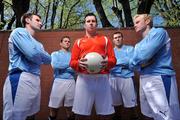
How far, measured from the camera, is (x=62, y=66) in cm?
771

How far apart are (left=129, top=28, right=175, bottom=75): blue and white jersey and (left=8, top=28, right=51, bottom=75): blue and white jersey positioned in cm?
128

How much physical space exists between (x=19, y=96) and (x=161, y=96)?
180 cm

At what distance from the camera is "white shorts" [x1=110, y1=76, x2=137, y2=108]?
7.55 m

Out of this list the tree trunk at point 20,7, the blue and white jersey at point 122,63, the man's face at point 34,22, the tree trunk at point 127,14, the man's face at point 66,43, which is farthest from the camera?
the tree trunk at point 127,14

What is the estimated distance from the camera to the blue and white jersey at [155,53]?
15.8 ft

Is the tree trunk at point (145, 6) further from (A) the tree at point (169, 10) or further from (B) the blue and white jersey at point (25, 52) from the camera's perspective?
(B) the blue and white jersey at point (25, 52)

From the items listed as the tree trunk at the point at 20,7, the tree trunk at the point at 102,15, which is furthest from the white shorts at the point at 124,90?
the tree trunk at the point at 102,15

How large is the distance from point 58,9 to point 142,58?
17.1m

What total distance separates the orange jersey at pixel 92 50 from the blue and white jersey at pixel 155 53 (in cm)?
40

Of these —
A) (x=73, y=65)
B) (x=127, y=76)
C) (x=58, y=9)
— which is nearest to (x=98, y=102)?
(x=73, y=65)

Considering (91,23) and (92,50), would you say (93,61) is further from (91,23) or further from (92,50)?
(91,23)

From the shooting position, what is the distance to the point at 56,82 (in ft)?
25.6

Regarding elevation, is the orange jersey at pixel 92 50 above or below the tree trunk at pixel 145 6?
below

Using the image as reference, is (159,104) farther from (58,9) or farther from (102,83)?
(58,9)
